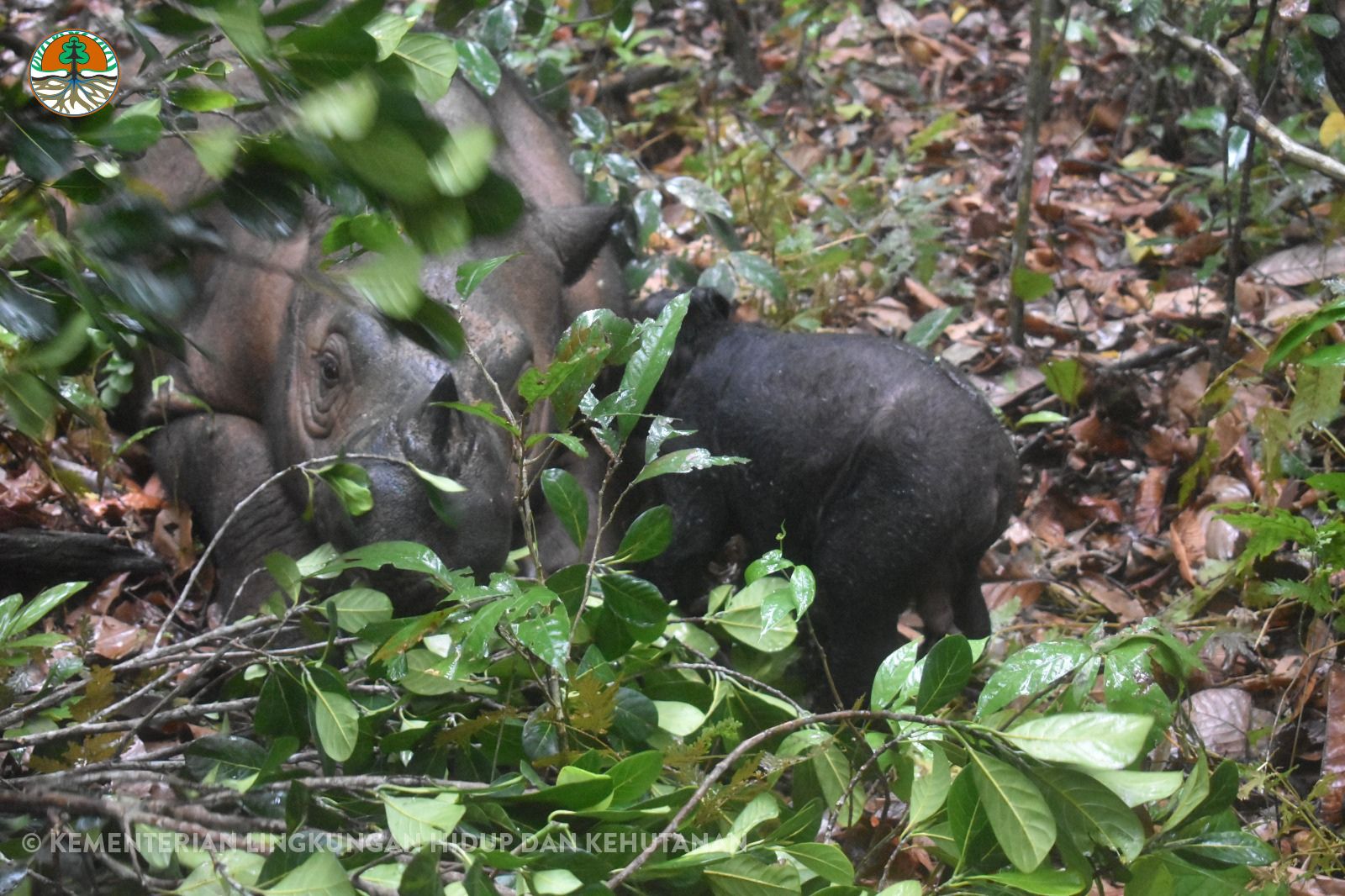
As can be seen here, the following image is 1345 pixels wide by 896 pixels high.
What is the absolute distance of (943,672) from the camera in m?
1.71

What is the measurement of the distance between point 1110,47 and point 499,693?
5.42m

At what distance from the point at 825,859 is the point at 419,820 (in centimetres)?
57

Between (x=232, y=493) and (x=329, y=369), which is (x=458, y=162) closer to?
(x=329, y=369)

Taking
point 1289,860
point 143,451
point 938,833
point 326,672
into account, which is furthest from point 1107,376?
point 143,451

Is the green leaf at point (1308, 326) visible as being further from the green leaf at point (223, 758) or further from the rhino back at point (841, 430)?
the green leaf at point (223, 758)

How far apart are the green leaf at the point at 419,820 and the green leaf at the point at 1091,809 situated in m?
0.77

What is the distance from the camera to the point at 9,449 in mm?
3617

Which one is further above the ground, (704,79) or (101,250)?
(101,250)

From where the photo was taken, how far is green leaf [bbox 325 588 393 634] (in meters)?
2.15

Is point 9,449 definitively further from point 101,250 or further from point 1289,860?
point 1289,860

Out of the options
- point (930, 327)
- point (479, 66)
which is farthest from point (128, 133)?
point (930, 327)

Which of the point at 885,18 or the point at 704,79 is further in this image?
the point at 885,18

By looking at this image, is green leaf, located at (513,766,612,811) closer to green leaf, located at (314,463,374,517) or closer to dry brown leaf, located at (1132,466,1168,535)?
green leaf, located at (314,463,374,517)

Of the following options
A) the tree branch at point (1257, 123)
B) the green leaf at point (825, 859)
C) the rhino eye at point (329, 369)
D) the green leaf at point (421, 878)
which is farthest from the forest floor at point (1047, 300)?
the green leaf at point (421, 878)
